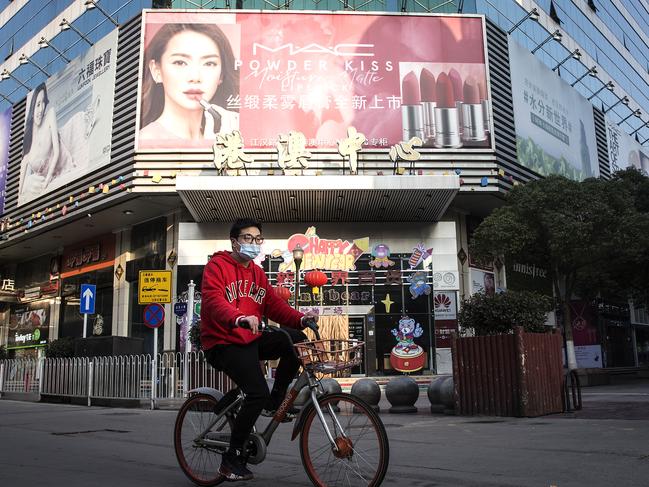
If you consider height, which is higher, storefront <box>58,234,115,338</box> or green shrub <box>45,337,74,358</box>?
storefront <box>58,234,115,338</box>

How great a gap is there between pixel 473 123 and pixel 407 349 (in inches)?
389

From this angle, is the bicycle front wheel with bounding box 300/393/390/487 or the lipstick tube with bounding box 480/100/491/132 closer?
the bicycle front wheel with bounding box 300/393/390/487

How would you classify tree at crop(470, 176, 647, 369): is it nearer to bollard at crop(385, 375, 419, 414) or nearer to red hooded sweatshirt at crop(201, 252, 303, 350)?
bollard at crop(385, 375, 419, 414)

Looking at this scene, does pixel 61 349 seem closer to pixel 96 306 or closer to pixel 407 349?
pixel 96 306

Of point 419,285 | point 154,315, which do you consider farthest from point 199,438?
point 419,285

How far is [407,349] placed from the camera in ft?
83.0

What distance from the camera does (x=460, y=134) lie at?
25469 millimetres

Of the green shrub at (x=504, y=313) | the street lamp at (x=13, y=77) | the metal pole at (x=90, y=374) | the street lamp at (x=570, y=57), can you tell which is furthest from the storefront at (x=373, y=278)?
the street lamp at (x=13, y=77)

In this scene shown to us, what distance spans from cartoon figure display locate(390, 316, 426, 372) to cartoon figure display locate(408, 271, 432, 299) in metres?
1.12

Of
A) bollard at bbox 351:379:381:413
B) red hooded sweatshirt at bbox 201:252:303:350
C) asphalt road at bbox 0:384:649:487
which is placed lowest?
asphalt road at bbox 0:384:649:487

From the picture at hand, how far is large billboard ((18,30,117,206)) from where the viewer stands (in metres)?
26.9

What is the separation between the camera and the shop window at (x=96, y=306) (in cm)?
2955

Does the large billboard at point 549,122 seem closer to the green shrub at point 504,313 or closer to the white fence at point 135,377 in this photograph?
the green shrub at point 504,313

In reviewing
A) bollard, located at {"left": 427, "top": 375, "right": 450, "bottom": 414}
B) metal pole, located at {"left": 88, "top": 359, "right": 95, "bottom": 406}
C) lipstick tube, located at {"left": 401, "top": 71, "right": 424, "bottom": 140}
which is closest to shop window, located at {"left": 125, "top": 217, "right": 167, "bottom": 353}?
lipstick tube, located at {"left": 401, "top": 71, "right": 424, "bottom": 140}
